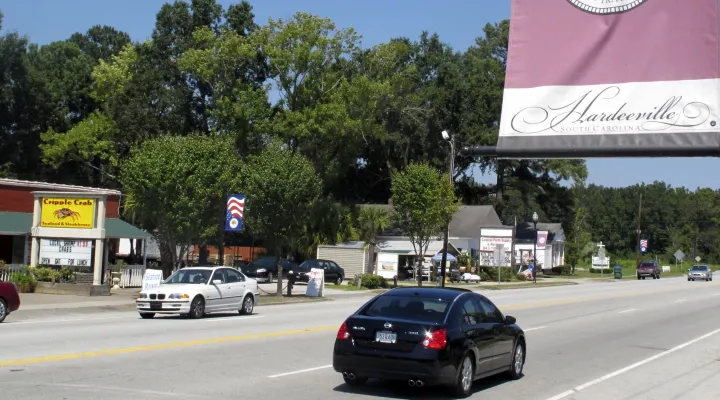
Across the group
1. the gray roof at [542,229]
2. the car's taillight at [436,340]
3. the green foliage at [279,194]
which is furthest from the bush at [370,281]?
the gray roof at [542,229]

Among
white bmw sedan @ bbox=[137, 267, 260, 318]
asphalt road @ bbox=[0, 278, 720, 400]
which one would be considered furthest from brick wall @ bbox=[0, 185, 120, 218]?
white bmw sedan @ bbox=[137, 267, 260, 318]

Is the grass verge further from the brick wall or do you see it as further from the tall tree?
the brick wall

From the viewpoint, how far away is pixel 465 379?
1163cm

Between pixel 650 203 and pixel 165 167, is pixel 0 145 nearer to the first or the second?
pixel 165 167

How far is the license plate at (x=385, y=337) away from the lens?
1123cm

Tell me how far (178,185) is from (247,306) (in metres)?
7.62

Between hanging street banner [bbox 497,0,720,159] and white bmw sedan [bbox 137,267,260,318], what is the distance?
17607mm

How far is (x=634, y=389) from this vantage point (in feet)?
43.9

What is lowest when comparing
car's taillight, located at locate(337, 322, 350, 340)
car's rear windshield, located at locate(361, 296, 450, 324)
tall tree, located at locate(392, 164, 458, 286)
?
car's taillight, located at locate(337, 322, 350, 340)

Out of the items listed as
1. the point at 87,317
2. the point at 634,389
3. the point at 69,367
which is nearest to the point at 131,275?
the point at 87,317

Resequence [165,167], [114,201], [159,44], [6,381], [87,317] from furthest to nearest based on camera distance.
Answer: [159,44] < [114,201] < [165,167] < [87,317] < [6,381]

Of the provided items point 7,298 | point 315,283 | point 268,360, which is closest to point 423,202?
point 315,283

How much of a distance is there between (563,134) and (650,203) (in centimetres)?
15552

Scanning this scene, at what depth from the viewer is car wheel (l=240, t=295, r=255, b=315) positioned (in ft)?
84.1
